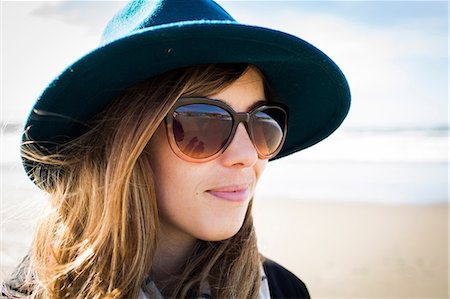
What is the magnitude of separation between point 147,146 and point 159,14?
481mm

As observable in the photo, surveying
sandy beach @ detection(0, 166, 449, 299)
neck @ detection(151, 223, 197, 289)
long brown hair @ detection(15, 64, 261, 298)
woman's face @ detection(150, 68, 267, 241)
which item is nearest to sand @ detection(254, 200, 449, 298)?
sandy beach @ detection(0, 166, 449, 299)

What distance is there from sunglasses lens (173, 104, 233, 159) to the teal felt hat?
0.55 ft

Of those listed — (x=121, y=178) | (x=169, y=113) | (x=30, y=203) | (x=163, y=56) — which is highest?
(x=163, y=56)

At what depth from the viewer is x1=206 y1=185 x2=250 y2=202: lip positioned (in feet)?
5.70

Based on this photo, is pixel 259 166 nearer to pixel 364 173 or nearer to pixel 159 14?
pixel 159 14

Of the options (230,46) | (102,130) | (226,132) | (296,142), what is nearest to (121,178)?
(102,130)

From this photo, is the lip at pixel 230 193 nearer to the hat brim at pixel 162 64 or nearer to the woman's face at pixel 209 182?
the woman's face at pixel 209 182

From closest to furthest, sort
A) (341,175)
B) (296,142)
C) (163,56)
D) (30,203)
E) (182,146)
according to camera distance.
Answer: (163,56) < (182,146) < (30,203) < (296,142) < (341,175)

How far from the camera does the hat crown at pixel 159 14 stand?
5.26ft

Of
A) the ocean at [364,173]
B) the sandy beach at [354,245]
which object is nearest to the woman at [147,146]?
the ocean at [364,173]

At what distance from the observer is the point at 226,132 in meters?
1.71

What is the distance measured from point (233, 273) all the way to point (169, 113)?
78 cm

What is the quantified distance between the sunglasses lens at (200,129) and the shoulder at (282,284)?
0.85 metres

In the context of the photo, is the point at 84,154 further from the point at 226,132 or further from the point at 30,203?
the point at 226,132
